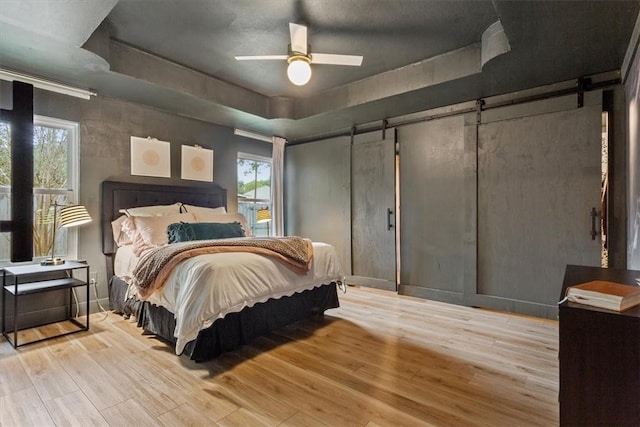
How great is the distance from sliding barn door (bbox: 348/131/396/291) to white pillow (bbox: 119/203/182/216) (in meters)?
2.52

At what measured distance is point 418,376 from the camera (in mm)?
2154

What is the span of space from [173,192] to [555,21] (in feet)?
13.8

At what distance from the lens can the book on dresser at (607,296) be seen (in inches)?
46.2

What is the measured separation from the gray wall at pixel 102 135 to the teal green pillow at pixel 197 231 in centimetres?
94

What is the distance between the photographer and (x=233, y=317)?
8.20 ft

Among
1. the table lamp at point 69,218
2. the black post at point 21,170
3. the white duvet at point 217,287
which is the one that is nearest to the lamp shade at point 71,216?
the table lamp at point 69,218

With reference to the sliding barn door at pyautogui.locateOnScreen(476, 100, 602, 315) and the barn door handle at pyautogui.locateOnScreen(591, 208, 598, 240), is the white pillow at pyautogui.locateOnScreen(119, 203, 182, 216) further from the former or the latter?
the barn door handle at pyautogui.locateOnScreen(591, 208, 598, 240)

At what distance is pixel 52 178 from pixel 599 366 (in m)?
4.46

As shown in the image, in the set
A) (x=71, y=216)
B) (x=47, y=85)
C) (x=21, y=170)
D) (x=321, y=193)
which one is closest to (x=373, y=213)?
(x=321, y=193)

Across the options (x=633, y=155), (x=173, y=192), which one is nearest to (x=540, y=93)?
(x=633, y=155)

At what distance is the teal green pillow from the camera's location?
3.24 metres

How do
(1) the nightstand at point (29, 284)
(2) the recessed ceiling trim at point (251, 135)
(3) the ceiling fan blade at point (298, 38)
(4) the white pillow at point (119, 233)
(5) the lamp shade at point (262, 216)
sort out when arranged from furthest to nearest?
(5) the lamp shade at point (262, 216) < (2) the recessed ceiling trim at point (251, 135) < (4) the white pillow at point (119, 233) < (1) the nightstand at point (29, 284) < (3) the ceiling fan blade at point (298, 38)

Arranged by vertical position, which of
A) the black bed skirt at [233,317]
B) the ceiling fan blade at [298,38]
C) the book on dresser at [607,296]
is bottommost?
the black bed skirt at [233,317]

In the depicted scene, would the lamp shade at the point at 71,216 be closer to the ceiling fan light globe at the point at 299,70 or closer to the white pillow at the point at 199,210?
the white pillow at the point at 199,210
